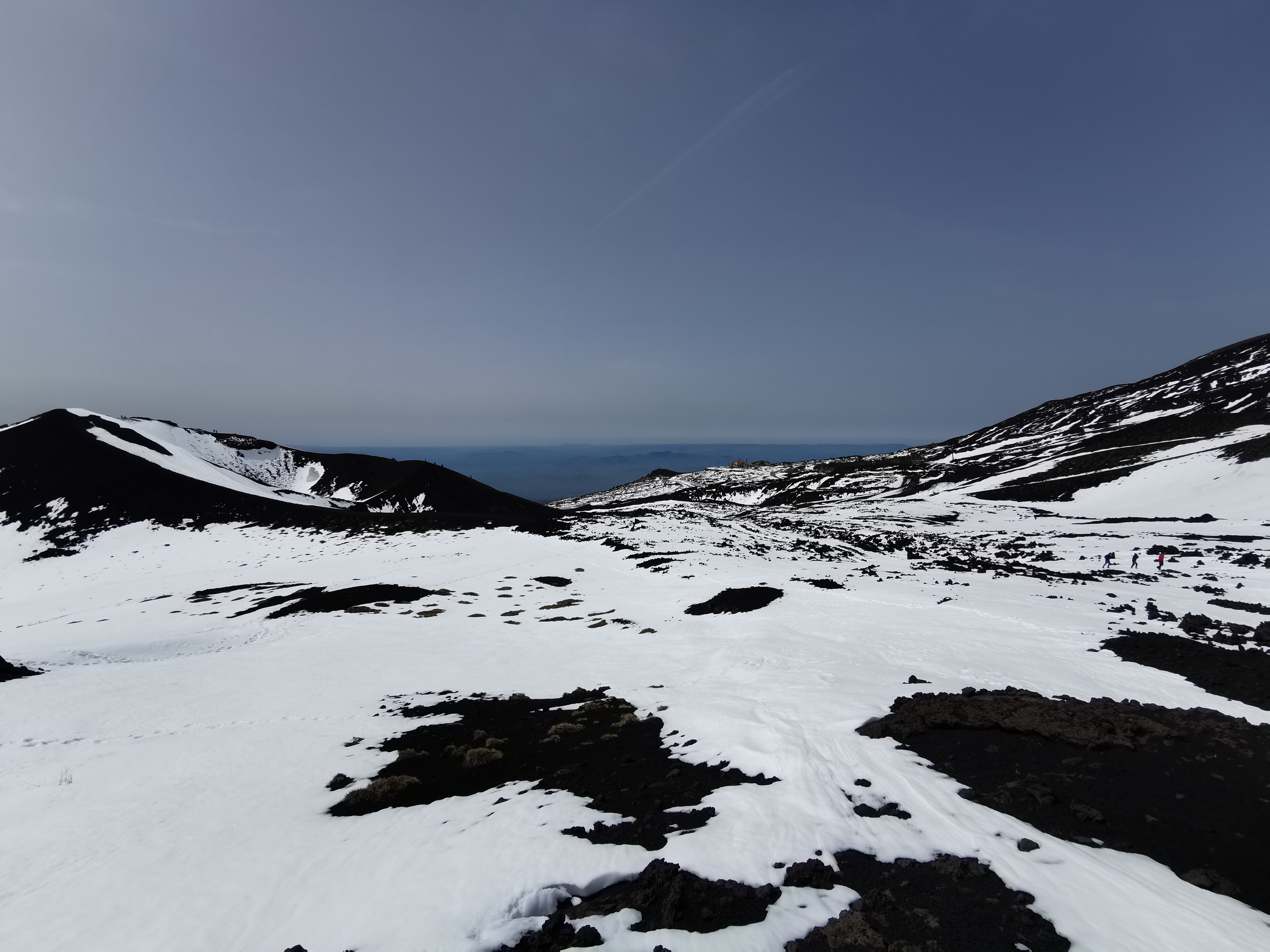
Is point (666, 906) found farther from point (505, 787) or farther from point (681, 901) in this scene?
point (505, 787)

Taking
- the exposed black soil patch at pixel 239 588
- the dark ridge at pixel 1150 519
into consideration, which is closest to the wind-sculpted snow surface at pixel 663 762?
the exposed black soil patch at pixel 239 588

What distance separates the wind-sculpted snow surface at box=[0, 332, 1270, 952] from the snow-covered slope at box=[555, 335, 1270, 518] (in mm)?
29579

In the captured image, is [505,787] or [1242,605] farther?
[1242,605]

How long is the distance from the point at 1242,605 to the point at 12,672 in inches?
2068

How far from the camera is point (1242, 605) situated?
2339cm

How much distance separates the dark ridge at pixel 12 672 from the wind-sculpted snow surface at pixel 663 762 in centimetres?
66

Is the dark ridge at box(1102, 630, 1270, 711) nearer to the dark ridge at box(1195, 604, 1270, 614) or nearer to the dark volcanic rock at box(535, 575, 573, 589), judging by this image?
the dark ridge at box(1195, 604, 1270, 614)

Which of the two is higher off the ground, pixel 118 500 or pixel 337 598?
pixel 118 500

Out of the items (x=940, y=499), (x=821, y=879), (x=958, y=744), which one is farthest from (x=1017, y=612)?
(x=940, y=499)

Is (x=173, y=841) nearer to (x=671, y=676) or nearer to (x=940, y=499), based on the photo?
(x=671, y=676)

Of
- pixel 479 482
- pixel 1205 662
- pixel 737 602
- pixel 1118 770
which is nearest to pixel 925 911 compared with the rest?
pixel 1118 770

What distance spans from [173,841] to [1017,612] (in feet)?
96.9

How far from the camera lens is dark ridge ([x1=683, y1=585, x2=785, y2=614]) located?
28.8 metres

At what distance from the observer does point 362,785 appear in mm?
12594
